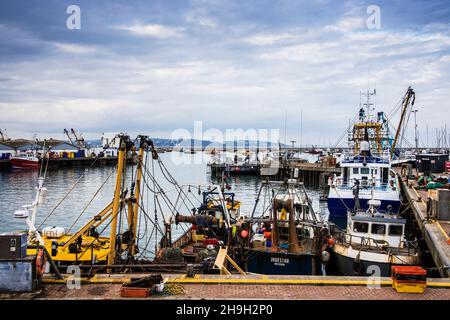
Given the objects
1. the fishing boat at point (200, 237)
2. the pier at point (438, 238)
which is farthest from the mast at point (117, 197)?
the pier at point (438, 238)

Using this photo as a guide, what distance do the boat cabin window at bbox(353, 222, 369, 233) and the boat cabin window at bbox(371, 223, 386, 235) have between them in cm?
26

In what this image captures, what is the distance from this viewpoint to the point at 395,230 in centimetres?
1866

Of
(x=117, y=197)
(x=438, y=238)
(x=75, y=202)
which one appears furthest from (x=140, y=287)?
(x=75, y=202)

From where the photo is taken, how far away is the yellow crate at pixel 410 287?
35.3 feet

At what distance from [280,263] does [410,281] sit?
7073 mm

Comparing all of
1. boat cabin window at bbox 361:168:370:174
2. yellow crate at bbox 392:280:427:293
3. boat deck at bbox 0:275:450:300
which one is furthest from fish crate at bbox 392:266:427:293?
boat cabin window at bbox 361:168:370:174

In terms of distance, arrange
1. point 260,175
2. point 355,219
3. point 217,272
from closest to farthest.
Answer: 1. point 217,272
2. point 355,219
3. point 260,175

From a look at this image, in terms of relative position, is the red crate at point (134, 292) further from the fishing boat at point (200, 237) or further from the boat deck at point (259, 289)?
the fishing boat at point (200, 237)

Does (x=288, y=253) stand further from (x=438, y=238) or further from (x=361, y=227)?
(x=438, y=238)

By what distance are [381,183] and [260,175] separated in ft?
156
